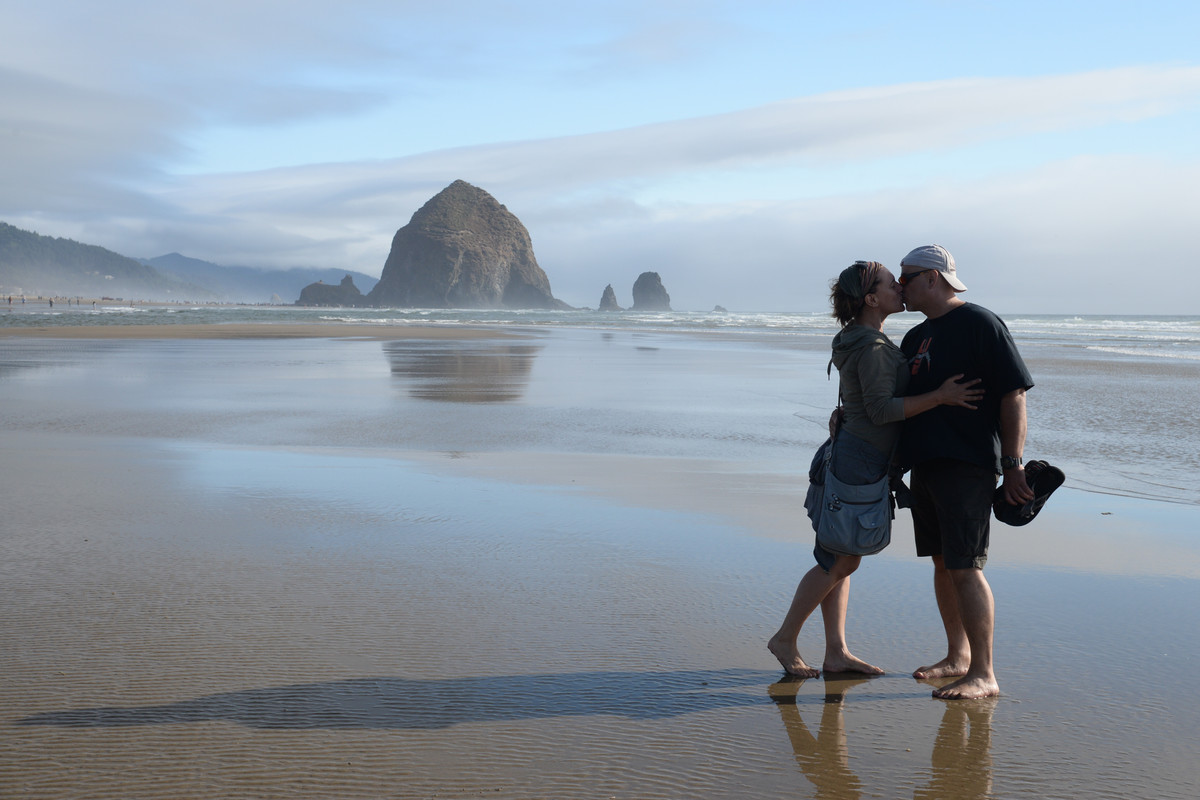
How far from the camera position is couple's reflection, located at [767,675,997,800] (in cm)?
251

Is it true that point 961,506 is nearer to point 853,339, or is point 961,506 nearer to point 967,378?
point 967,378

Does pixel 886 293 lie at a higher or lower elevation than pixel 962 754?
higher

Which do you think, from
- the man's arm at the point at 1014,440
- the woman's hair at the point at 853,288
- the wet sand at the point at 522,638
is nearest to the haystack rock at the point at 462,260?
the wet sand at the point at 522,638

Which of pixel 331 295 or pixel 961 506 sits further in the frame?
pixel 331 295

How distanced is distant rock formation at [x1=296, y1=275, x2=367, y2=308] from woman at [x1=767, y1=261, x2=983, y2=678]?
18069cm

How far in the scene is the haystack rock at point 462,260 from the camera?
168750 mm

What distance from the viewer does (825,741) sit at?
280 cm

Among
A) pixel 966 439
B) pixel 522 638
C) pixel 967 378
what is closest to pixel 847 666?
pixel 966 439

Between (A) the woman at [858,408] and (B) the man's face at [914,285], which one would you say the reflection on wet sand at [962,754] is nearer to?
(A) the woman at [858,408]

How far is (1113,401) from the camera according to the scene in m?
13.3

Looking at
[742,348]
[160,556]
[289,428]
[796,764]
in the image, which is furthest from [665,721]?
[742,348]

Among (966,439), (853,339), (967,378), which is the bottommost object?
(966,439)

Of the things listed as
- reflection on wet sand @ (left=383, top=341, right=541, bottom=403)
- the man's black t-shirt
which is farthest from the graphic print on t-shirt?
reflection on wet sand @ (left=383, top=341, right=541, bottom=403)

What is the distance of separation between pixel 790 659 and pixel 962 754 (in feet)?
2.42
